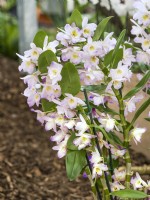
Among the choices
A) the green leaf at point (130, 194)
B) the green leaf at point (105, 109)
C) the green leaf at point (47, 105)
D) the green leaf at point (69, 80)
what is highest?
the green leaf at point (69, 80)

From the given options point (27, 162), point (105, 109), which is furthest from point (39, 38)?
point (27, 162)

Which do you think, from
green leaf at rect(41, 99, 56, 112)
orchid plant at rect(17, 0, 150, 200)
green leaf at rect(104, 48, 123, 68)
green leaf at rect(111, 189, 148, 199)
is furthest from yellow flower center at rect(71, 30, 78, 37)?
green leaf at rect(111, 189, 148, 199)

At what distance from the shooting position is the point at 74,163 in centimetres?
171

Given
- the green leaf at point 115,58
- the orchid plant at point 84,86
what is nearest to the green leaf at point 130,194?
the orchid plant at point 84,86

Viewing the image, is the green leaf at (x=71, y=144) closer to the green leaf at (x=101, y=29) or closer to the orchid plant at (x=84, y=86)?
the orchid plant at (x=84, y=86)

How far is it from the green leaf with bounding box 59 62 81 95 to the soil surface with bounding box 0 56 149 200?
1072mm

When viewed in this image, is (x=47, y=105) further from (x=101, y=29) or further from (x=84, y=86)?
(x=101, y=29)

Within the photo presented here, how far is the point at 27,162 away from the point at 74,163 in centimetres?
162

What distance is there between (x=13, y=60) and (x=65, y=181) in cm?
276

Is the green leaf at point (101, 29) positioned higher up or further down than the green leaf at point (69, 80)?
higher up

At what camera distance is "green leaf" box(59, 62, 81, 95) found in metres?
1.64

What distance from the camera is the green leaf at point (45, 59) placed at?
161 cm

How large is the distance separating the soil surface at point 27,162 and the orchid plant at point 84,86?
3.16ft

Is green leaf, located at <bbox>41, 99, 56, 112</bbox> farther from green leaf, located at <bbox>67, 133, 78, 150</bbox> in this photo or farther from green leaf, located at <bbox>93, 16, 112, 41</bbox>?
green leaf, located at <bbox>93, 16, 112, 41</bbox>
